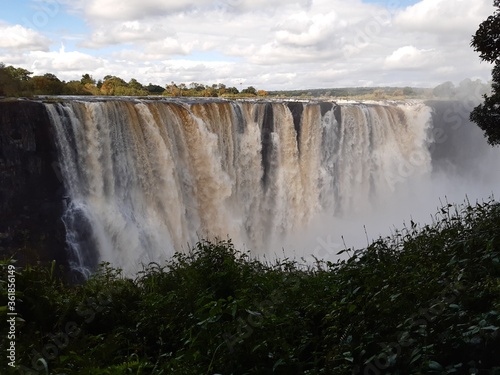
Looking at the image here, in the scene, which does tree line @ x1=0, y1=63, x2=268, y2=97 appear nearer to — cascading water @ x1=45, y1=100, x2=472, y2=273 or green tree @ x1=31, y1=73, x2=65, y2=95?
green tree @ x1=31, y1=73, x2=65, y2=95

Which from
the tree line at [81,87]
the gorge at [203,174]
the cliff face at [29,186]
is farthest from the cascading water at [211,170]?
the tree line at [81,87]

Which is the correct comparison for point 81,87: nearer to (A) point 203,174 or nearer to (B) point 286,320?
(A) point 203,174

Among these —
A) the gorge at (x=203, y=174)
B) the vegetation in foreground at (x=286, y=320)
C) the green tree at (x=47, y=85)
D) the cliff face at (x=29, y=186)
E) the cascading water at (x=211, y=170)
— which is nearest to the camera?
the vegetation in foreground at (x=286, y=320)

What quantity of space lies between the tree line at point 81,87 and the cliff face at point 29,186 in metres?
4.45

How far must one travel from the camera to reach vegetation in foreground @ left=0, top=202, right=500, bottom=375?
11.5 ft

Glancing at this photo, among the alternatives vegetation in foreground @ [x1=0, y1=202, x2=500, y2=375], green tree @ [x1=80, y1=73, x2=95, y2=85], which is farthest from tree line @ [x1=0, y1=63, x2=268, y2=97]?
vegetation in foreground @ [x1=0, y1=202, x2=500, y2=375]

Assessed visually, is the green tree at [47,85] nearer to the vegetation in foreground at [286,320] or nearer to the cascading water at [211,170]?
the cascading water at [211,170]

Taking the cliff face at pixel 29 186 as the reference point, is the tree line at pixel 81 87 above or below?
above

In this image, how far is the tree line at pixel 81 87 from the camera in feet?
64.1

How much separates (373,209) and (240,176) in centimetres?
1046

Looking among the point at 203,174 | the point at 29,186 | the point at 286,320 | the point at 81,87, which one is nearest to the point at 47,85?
the point at 81,87

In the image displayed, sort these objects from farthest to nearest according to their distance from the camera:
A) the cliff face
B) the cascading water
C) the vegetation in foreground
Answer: the cascading water
the cliff face
the vegetation in foreground

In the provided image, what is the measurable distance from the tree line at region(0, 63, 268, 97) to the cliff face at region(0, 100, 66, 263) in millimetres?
4447

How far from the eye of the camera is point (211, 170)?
19.2 metres
